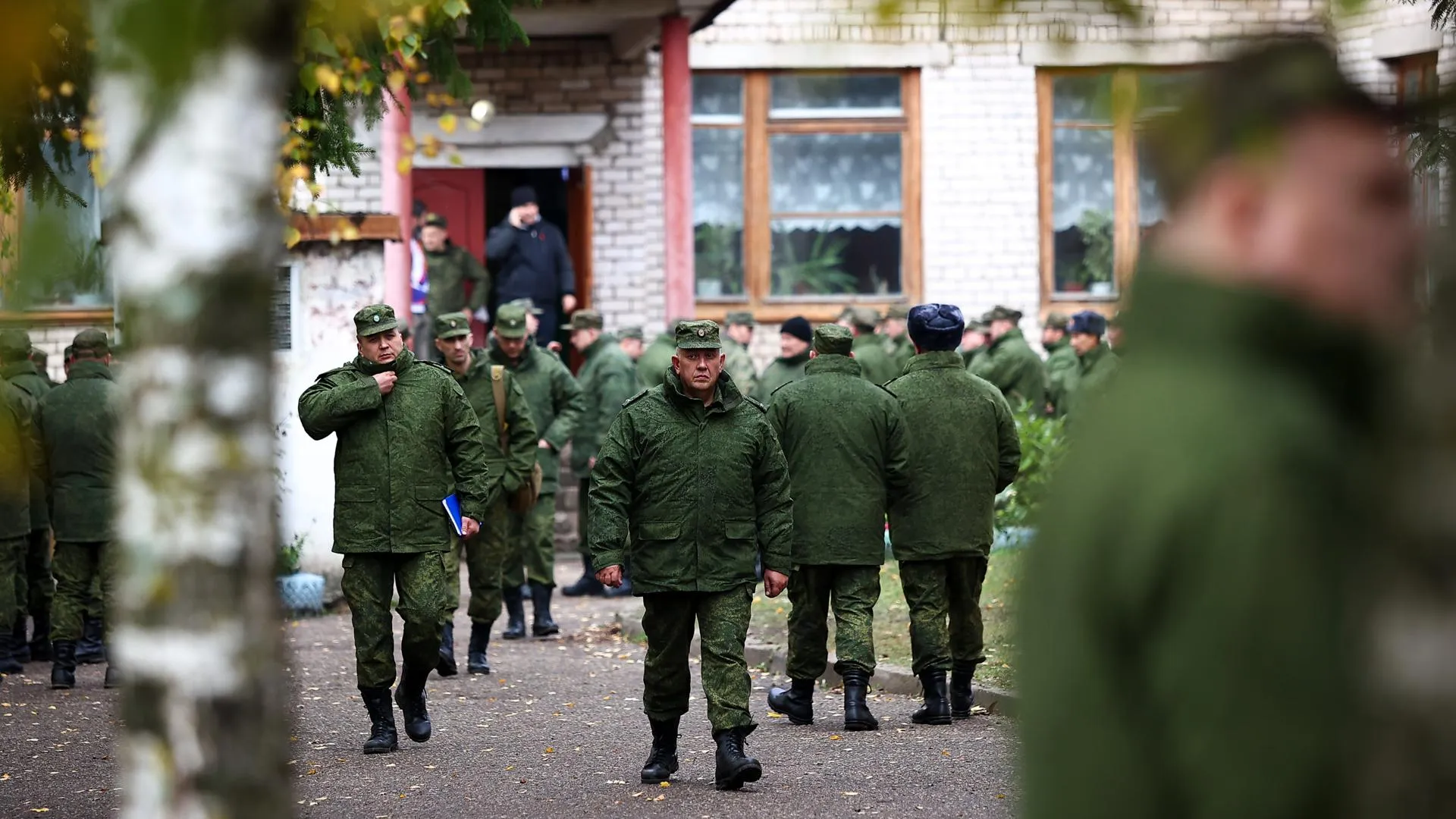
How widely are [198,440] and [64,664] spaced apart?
9.87 m

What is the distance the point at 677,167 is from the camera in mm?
19266

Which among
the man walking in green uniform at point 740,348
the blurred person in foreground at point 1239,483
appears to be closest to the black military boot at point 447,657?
the man walking in green uniform at point 740,348

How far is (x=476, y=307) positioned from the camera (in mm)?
19156

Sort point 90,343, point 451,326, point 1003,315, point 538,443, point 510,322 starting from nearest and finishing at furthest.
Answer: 1. point 451,326
2. point 90,343
3. point 538,443
4. point 510,322
5. point 1003,315

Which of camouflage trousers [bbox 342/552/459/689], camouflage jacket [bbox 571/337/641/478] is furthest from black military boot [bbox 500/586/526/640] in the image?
camouflage trousers [bbox 342/552/459/689]

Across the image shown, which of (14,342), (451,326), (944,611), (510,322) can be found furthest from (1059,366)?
(14,342)

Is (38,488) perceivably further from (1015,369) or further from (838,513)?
(1015,369)

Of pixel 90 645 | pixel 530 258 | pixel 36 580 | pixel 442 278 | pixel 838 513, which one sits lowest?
pixel 90 645

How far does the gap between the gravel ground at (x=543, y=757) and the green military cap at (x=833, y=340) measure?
76.1 inches

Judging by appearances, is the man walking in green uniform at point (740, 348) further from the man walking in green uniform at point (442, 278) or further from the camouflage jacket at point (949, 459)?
the camouflage jacket at point (949, 459)

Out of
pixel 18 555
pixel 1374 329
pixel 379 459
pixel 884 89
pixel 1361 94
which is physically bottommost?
pixel 18 555

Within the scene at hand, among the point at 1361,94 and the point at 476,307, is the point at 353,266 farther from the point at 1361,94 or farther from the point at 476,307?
the point at 1361,94

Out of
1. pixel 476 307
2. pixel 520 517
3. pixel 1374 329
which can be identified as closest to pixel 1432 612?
pixel 1374 329

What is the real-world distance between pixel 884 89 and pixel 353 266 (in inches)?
346
